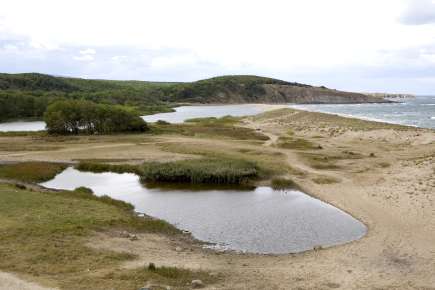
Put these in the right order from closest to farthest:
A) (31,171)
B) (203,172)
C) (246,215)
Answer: (246,215)
(203,172)
(31,171)

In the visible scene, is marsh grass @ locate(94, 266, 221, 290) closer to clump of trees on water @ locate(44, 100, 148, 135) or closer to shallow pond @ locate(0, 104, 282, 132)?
clump of trees on water @ locate(44, 100, 148, 135)

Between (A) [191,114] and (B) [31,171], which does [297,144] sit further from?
(A) [191,114]

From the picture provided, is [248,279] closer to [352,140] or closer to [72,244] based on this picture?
[72,244]

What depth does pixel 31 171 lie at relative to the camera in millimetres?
42594

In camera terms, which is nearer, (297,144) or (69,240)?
(69,240)

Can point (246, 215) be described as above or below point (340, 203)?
below

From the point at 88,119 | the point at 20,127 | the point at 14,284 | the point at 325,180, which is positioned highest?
the point at 88,119

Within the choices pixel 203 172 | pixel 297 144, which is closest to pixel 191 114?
pixel 297 144

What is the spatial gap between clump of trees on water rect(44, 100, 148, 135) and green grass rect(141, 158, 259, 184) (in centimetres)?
3280

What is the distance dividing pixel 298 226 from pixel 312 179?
12.7 m

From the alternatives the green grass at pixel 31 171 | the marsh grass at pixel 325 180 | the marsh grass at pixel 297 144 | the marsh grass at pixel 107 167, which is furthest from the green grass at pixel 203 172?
the marsh grass at pixel 297 144

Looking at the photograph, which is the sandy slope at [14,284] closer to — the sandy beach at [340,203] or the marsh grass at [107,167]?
the sandy beach at [340,203]

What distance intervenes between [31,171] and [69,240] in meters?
24.1

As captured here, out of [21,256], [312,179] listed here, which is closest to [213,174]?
[312,179]
